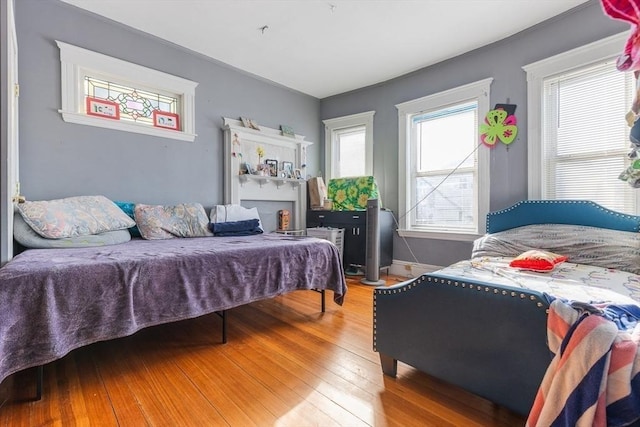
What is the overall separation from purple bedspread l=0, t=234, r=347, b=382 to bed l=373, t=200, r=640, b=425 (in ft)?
3.00

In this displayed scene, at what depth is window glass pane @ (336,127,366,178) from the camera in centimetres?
433

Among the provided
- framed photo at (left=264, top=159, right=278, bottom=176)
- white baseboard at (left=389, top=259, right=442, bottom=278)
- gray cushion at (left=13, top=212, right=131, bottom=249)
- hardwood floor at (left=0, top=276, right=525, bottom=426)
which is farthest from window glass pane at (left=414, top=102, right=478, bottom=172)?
gray cushion at (left=13, top=212, right=131, bottom=249)

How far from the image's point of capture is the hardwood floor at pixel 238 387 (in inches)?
48.9

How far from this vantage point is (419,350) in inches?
55.9

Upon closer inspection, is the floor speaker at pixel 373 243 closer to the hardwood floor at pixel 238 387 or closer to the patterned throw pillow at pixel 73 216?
the hardwood floor at pixel 238 387

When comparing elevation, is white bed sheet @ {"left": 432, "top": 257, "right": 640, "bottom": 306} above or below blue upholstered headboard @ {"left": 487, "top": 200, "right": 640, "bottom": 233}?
below

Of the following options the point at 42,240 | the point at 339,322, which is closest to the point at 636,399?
the point at 339,322

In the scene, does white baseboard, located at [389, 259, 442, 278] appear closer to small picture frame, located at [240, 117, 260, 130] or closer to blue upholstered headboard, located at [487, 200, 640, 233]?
blue upholstered headboard, located at [487, 200, 640, 233]

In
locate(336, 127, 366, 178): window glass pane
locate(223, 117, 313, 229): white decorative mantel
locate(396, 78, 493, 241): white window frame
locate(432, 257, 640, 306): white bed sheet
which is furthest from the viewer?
locate(336, 127, 366, 178): window glass pane

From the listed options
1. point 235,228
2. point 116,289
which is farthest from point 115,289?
point 235,228

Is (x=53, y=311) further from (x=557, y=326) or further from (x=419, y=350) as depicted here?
(x=557, y=326)

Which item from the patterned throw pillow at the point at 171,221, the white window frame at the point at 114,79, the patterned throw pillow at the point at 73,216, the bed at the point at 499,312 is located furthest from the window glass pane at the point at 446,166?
the patterned throw pillow at the point at 73,216

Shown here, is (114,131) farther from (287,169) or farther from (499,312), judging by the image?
(499,312)

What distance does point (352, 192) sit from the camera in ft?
13.4
